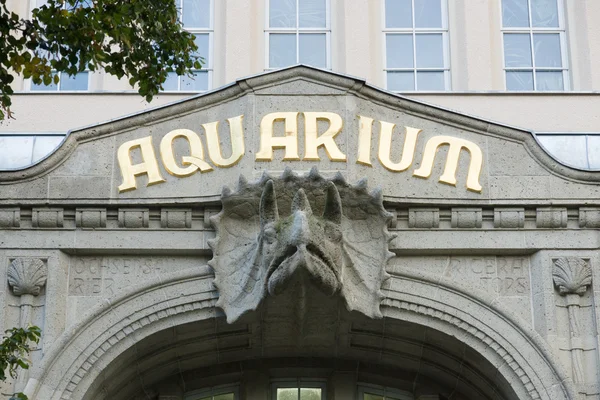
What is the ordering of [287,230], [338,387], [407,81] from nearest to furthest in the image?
[287,230], [338,387], [407,81]

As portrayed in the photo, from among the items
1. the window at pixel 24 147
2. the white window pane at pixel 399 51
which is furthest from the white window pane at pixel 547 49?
the window at pixel 24 147

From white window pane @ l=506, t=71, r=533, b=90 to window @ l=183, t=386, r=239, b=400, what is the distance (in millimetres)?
4979

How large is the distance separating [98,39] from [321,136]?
313cm

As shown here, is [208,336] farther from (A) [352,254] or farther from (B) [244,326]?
(A) [352,254]

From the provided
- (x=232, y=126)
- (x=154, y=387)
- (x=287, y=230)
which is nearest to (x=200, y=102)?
(x=232, y=126)

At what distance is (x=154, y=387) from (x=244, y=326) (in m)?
1.63

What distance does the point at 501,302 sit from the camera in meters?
16.8

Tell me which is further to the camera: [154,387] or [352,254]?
[154,387]

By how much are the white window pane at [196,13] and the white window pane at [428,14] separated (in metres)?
2.59

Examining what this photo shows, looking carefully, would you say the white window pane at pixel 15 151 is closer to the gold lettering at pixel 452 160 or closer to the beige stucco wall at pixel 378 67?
the beige stucco wall at pixel 378 67

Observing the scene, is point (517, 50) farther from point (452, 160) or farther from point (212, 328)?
point (212, 328)

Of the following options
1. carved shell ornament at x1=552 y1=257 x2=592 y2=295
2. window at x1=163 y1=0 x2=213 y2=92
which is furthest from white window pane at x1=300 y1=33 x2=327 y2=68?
carved shell ornament at x1=552 y1=257 x2=592 y2=295

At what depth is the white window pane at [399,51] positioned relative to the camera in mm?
19812

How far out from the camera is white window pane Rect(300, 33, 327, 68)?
1989 cm
